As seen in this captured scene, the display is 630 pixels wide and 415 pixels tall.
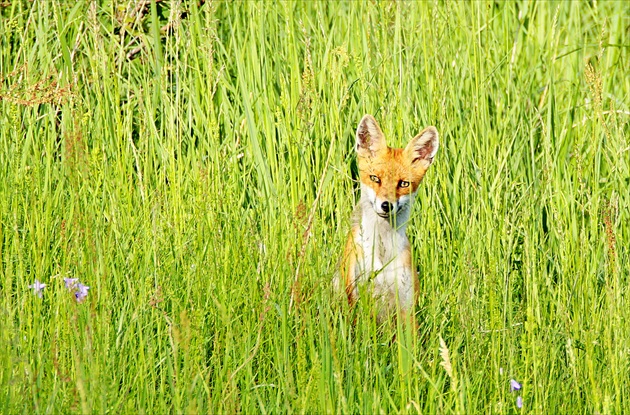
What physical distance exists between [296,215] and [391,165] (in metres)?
1.08

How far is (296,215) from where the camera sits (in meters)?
3.22

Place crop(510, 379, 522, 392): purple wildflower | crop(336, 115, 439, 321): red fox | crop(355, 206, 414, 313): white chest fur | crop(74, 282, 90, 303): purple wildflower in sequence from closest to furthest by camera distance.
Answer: crop(510, 379, 522, 392): purple wildflower, crop(74, 282, 90, 303): purple wildflower, crop(355, 206, 414, 313): white chest fur, crop(336, 115, 439, 321): red fox

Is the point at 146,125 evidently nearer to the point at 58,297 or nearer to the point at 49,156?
the point at 49,156

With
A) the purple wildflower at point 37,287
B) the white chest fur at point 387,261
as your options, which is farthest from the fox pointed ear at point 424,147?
the purple wildflower at point 37,287

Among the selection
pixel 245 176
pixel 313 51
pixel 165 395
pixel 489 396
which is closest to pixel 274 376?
pixel 165 395

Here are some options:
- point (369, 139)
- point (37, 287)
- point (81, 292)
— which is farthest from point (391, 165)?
point (37, 287)

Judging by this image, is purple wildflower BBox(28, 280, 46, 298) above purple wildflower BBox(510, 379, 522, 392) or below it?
above

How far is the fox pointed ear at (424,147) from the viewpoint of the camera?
4.13 m

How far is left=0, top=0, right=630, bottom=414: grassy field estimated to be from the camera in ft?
10.0

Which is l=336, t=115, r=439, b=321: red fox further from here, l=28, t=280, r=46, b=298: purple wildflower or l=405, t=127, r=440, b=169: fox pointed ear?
l=28, t=280, r=46, b=298: purple wildflower

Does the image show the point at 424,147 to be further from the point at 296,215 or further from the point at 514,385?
the point at 514,385

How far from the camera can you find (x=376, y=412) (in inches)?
115

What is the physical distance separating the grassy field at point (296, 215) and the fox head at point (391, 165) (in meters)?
0.11

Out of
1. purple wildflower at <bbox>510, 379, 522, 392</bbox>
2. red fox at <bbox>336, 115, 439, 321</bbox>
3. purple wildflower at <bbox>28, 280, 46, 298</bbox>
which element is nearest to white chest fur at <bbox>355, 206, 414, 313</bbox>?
red fox at <bbox>336, 115, 439, 321</bbox>
